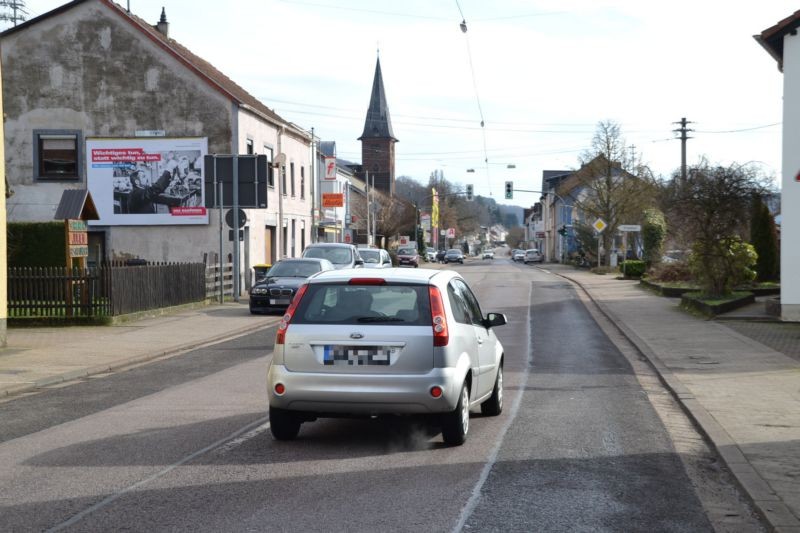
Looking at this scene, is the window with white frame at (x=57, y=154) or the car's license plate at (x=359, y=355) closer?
the car's license plate at (x=359, y=355)

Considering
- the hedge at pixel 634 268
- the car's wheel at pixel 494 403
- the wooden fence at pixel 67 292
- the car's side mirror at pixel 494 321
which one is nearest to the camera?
the car's side mirror at pixel 494 321

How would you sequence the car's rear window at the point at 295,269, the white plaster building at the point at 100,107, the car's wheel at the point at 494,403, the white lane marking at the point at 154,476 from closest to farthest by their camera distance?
the white lane marking at the point at 154,476 → the car's wheel at the point at 494,403 → the car's rear window at the point at 295,269 → the white plaster building at the point at 100,107

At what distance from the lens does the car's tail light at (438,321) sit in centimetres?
804

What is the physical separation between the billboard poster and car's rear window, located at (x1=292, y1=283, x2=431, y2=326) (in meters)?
27.6

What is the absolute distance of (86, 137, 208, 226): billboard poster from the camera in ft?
115

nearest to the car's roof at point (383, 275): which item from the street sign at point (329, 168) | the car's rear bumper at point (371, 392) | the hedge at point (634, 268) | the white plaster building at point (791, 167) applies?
the car's rear bumper at point (371, 392)

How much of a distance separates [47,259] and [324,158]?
29.5 meters

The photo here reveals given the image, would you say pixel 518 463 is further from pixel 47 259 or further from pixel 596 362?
pixel 47 259

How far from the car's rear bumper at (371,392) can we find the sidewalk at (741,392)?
96.2 inches

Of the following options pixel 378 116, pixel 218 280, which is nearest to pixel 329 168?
pixel 218 280

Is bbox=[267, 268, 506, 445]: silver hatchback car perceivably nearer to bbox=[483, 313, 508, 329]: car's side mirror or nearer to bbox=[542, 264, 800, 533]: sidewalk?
bbox=[483, 313, 508, 329]: car's side mirror

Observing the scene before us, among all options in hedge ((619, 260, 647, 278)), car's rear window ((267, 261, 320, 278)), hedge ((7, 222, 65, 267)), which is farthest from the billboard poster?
hedge ((619, 260, 647, 278))

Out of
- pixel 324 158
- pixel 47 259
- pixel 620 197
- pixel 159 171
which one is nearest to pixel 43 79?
pixel 159 171

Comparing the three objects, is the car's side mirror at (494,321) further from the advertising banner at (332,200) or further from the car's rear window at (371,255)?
the advertising banner at (332,200)
